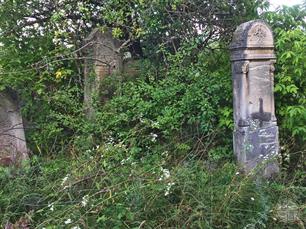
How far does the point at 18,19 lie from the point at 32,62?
74 cm

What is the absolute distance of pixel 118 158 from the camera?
435 centimetres

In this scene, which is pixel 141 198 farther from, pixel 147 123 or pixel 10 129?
pixel 10 129

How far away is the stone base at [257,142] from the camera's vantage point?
5.20m

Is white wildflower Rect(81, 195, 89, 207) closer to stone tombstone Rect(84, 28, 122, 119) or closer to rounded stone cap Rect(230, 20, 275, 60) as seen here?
rounded stone cap Rect(230, 20, 275, 60)

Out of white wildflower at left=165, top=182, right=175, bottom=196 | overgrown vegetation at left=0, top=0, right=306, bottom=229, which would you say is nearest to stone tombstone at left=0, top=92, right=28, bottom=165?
overgrown vegetation at left=0, top=0, right=306, bottom=229

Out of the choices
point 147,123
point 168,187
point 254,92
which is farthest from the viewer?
point 147,123

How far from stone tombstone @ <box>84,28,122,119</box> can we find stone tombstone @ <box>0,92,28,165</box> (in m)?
1.38

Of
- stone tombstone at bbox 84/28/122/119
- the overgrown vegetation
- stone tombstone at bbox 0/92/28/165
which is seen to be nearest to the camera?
the overgrown vegetation

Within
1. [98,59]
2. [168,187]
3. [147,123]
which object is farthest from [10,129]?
[168,187]

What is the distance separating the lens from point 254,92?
5270 millimetres

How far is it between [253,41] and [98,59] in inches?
103

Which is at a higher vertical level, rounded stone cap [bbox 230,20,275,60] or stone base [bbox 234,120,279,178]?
rounded stone cap [bbox 230,20,275,60]

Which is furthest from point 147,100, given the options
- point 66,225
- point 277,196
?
point 66,225

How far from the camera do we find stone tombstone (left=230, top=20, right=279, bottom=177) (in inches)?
204
